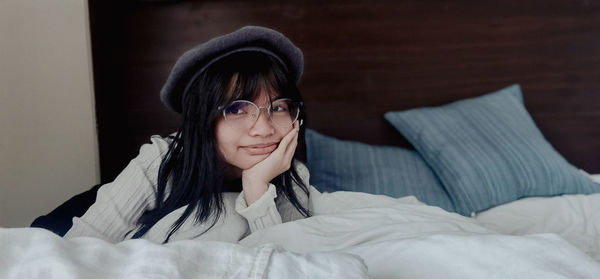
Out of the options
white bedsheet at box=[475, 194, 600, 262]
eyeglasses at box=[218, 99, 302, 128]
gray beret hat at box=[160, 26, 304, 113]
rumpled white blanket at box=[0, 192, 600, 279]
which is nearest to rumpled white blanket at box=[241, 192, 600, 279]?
rumpled white blanket at box=[0, 192, 600, 279]

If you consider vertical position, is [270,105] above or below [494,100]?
above

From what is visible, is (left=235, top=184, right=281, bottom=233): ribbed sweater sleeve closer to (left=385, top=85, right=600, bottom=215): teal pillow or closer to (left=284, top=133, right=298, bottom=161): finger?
(left=284, top=133, right=298, bottom=161): finger

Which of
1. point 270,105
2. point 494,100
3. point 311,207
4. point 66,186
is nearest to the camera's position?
point 270,105

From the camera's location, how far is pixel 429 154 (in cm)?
156

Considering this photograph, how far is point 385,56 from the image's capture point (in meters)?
1.78

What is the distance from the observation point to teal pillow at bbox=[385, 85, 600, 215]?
57.1 inches

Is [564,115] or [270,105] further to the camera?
[564,115]

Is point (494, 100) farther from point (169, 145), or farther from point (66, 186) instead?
point (66, 186)

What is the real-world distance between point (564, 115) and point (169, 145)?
1601 millimetres

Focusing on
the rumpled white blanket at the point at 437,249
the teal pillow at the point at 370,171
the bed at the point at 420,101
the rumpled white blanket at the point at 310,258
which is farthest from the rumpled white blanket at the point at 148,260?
the teal pillow at the point at 370,171

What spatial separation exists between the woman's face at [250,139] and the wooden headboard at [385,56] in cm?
72

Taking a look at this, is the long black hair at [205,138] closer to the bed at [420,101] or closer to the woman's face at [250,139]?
the woman's face at [250,139]

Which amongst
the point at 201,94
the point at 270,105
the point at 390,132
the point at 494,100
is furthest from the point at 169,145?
the point at 494,100

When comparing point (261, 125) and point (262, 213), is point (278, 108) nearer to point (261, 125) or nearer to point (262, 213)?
point (261, 125)
